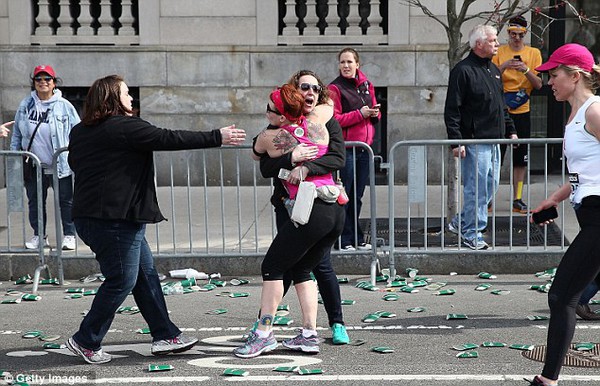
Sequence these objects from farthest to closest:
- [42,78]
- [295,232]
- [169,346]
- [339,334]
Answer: [42,78], [339,334], [169,346], [295,232]

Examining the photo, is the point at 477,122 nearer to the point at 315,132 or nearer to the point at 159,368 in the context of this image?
the point at 315,132

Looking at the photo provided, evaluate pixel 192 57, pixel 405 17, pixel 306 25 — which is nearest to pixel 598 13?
pixel 405 17

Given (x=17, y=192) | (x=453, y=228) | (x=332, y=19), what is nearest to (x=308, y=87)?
(x=453, y=228)

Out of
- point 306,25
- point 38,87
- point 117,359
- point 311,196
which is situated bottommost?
point 117,359

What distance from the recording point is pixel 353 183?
9789mm

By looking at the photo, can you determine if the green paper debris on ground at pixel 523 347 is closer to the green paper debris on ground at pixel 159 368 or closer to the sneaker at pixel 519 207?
the green paper debris on ground at pixel 159 368

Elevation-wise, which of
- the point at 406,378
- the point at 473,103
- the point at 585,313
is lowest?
the point at 406,378

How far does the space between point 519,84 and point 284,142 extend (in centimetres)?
575

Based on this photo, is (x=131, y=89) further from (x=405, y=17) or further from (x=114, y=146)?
(x=114, y=146)

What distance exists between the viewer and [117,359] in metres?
6.80

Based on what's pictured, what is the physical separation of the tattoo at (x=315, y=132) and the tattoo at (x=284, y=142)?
4.1 inches

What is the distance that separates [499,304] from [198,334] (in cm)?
234

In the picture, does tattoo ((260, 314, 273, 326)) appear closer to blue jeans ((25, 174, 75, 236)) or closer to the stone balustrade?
blue jeans ((25, 174, 75, 236))

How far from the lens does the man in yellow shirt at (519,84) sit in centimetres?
1159
